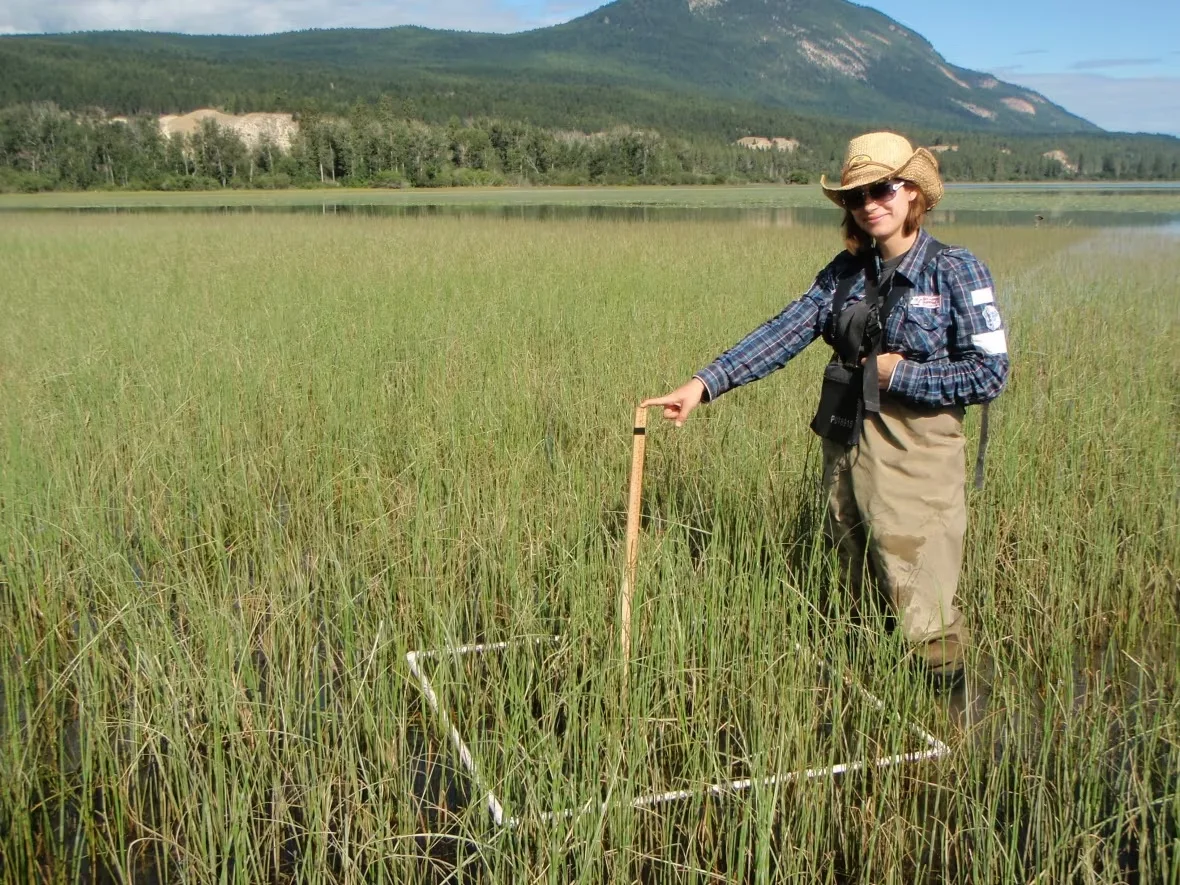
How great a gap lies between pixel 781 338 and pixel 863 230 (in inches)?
15.3

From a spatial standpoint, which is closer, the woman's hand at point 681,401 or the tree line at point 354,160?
the woman's hand at point 681,401

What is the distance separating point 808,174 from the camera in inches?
3002

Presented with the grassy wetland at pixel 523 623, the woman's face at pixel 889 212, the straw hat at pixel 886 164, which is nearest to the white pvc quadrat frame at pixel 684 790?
the grassy wetland at pixel 523 623

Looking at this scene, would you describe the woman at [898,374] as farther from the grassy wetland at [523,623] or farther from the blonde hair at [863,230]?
the grassy wetland at [523,623]

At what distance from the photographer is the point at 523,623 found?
2.73 metres

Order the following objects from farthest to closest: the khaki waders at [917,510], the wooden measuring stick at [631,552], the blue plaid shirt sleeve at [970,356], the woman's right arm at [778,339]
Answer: the woman's right arm at [778,339] < the khaki waders at [917,510] < the blue plaid shirt sleeve at [970,356] < the wooden measuring stick at [631,552]

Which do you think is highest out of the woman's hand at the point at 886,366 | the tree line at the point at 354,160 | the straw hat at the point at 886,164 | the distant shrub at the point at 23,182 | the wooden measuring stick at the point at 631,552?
the tree line at the point at 354,160

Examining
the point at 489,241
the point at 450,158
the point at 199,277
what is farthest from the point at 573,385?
the point at 450,158

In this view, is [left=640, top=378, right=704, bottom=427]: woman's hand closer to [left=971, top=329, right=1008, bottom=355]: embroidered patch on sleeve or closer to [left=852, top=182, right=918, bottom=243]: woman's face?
[left=852, top=182, right=918, bottom=243]: woman's face

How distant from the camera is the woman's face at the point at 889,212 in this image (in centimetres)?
269

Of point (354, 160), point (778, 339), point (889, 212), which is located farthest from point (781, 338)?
point (354, 160)

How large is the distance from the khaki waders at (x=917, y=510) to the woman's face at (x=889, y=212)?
0.45m

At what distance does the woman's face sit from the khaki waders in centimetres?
45

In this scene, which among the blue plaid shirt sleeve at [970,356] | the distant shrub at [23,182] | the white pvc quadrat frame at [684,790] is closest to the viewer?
the white pvc quadrat frame at [684,790]
